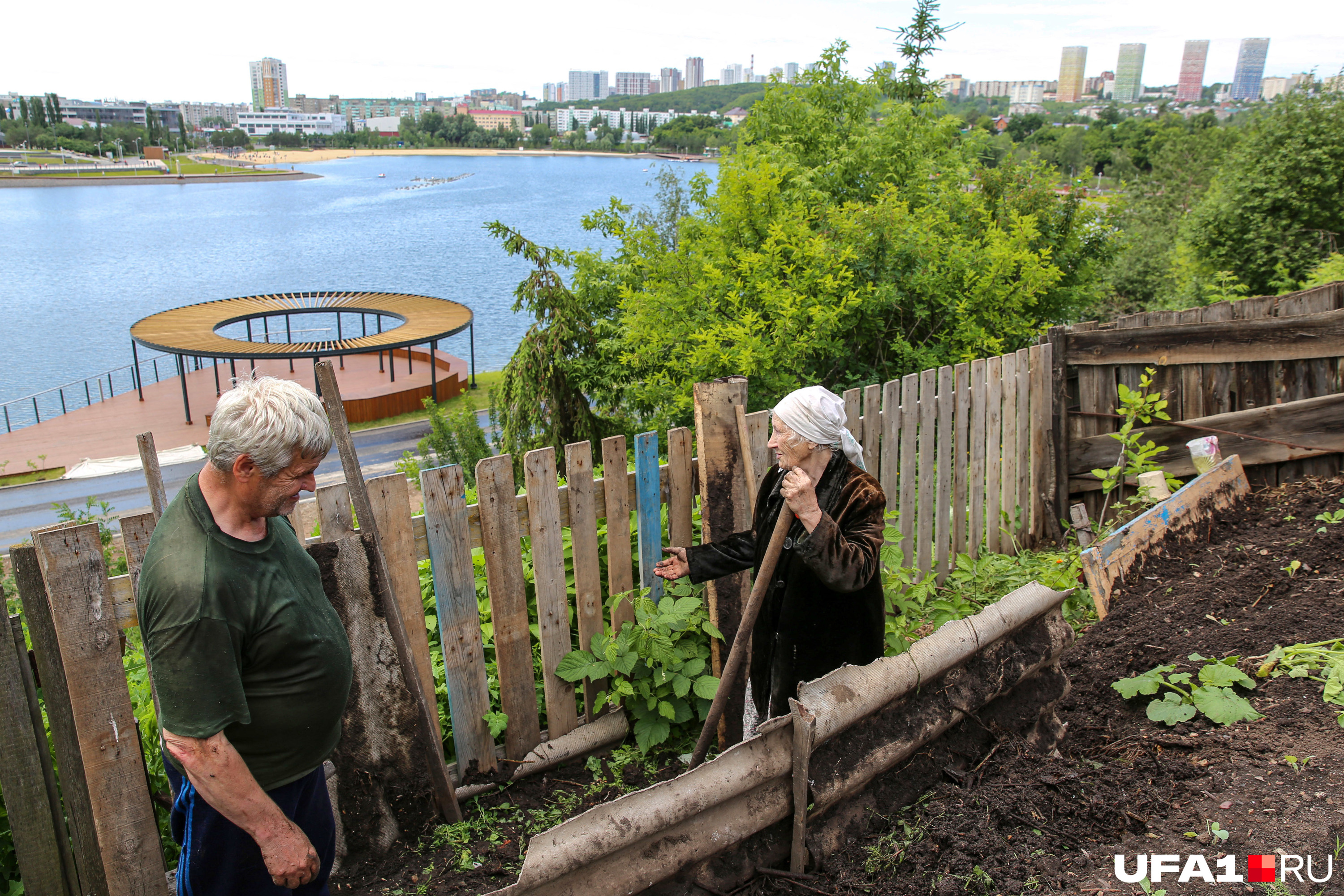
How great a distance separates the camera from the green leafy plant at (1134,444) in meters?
5.19

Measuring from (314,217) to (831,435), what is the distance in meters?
131

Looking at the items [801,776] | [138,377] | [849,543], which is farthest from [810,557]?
[138,377]

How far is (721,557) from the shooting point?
3.11 metres

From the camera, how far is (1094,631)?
3727 mm

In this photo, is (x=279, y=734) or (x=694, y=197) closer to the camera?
(x=279, y=734)

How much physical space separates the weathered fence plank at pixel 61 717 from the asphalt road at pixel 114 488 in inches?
835

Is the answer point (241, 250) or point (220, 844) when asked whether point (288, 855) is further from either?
point (241, 250)

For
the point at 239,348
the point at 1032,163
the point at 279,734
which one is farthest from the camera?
the point at 239,348

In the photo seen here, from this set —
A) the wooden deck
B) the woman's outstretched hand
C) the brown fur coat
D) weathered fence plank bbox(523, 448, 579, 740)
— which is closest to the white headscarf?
the brown fur coat

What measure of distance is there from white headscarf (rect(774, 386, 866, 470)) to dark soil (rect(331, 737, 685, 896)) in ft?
5.37

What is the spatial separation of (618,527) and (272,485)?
180 cm

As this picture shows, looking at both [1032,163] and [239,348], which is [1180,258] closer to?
[1032,163]

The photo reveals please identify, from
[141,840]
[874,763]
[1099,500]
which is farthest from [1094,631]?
[141,840]

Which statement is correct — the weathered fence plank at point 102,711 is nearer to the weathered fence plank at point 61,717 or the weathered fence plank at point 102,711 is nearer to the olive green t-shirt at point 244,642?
the weathered fence plank at point 61,717
